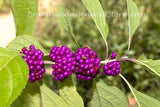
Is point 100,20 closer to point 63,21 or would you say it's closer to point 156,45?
point 63,21

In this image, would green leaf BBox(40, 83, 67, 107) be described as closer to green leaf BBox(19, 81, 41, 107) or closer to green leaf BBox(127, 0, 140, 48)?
green leaf BBox(19, 81, 41, 107)

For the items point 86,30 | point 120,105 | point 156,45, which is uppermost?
point 86,30

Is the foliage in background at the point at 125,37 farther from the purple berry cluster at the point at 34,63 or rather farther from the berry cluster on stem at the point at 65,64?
the purple berry cluster at the point at 34,63

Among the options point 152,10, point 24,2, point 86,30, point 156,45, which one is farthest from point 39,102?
point 152,10

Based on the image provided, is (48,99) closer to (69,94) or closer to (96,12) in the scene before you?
(69,94)

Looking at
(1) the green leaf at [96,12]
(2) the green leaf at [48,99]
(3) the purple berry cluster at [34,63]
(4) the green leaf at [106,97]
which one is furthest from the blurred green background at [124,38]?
(3) the purple berry cluster at [34,63]

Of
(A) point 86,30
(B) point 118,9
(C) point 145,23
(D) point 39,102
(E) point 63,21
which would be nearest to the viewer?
(D) point 39,102

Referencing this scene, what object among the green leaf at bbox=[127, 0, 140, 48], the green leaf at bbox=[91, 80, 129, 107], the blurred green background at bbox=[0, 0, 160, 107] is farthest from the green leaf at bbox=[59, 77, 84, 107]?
the blurred green background at bbox=[0, 0, 160, 107]

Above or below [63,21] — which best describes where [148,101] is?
below
